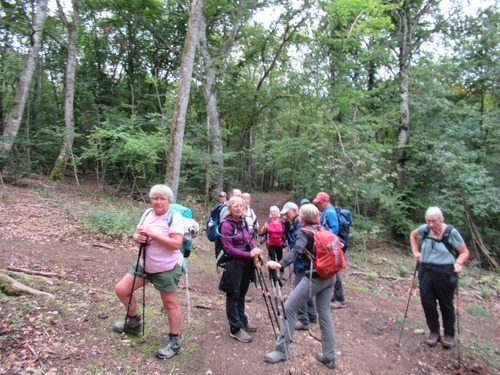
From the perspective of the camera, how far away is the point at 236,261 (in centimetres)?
384

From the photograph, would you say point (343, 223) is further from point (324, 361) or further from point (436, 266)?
point (324, 361)

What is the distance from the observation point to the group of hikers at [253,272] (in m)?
3.22

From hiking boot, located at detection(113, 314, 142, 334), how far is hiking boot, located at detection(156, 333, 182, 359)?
0.44m

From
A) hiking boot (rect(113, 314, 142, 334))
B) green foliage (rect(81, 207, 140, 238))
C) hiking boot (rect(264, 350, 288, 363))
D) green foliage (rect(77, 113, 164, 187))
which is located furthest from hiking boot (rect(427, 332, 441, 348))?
green foliage (rect(77, 113, 164, 187))

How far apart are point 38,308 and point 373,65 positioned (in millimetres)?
17886

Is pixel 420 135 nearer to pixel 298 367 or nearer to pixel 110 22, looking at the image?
pixel 298 367

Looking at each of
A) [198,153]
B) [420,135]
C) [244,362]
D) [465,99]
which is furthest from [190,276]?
[465,99]

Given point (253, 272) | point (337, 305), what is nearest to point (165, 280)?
point (253, 272)

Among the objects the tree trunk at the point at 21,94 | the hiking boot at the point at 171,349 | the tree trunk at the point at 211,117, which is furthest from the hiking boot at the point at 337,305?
the tree trunk at the point at 21,94

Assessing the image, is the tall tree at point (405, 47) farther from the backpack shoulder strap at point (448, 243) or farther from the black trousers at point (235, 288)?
the black trousers at point (235, 288)

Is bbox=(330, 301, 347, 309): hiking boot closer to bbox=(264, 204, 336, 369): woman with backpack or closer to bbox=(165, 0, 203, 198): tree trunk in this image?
bbox=(264, 204, 336, 369): woman with backpack

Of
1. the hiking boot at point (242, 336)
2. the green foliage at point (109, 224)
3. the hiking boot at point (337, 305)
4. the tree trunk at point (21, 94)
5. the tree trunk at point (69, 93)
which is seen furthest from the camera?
the tree trunk at point (69, 93)

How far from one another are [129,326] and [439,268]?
167 inches

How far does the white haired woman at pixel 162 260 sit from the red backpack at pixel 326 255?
5.13 feet
